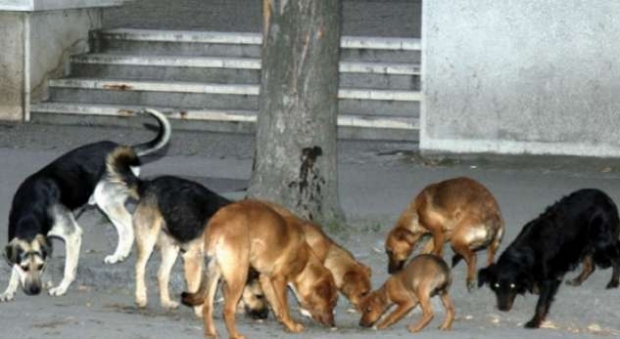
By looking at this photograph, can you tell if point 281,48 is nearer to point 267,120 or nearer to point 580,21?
point 267,120

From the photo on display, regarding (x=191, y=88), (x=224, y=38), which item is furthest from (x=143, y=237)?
(x=224, y=38)

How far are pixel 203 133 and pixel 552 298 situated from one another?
6.89m

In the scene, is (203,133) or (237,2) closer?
(203,133)

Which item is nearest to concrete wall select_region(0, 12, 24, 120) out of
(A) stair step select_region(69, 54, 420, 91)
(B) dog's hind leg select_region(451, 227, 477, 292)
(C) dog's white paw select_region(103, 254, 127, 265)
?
(A) stair step select_region(69, 54, 420, 91)

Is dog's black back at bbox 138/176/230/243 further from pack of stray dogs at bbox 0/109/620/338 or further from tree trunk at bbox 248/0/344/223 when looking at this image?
tree trunk at bbox 248/0/344/223

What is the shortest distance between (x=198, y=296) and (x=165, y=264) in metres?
0.97

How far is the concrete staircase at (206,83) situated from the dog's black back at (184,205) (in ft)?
18.9

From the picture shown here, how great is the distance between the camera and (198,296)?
889 centimetres

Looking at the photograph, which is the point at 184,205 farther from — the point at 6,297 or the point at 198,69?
the point at 198,69

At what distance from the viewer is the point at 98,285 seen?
10406mm

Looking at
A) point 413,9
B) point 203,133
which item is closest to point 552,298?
point 203,133

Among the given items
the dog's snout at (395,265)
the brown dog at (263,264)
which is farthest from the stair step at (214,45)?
the brown dog at (263,264)

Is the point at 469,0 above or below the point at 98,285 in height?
above

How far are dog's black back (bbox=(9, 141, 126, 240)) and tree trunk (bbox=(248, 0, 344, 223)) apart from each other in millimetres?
1124
